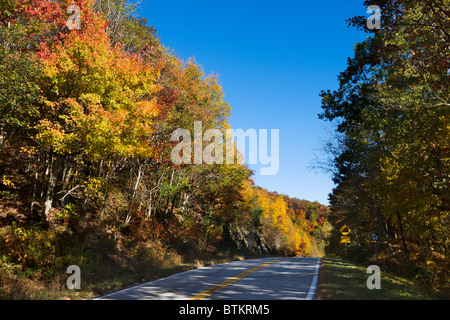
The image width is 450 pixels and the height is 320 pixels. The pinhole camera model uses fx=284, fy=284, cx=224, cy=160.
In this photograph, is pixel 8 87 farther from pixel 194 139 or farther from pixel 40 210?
pixel 194 139

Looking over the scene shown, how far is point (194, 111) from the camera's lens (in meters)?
22.3

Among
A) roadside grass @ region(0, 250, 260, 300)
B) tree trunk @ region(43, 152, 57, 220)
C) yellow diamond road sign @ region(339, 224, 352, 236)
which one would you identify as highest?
tree trunk @ region(43, 152, 57, 220)

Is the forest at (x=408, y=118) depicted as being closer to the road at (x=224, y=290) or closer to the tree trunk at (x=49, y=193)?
the road at (x=224, y=290)

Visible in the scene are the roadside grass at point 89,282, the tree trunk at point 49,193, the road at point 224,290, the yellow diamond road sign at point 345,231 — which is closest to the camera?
the road at point 224,290

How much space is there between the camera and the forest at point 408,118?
10227 mm

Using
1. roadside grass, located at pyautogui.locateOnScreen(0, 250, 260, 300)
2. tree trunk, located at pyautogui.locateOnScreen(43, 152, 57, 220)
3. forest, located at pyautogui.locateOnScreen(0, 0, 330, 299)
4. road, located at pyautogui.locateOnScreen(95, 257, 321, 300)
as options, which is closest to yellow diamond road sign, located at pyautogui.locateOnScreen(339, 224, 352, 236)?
forest, located at pyautogui.locateOnScreen(0, 0, 330, 299)

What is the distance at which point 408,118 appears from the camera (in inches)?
512

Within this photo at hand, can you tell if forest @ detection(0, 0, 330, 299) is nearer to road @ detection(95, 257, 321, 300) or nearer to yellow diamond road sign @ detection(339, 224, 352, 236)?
road @ detection(95, 257, 321, 300)

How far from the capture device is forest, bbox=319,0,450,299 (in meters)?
10.2

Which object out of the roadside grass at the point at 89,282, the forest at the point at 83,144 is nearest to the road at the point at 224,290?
the roadside grass at the point at 89,282

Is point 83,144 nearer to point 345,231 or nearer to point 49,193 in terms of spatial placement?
point 49,193

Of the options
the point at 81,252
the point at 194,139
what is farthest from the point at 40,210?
the point at 194,139

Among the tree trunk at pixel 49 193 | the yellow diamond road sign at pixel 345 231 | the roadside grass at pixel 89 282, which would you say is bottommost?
the roadside grass at pixel 89 282
